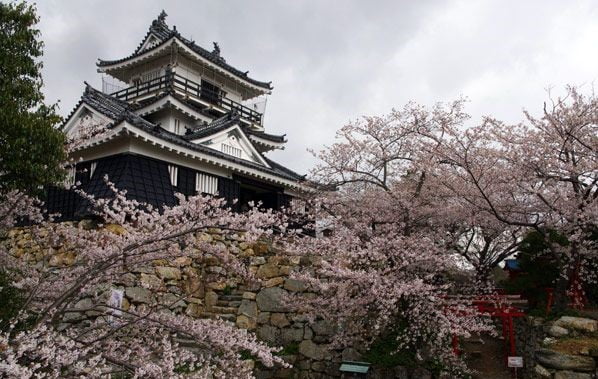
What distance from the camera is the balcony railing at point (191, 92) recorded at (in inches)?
676

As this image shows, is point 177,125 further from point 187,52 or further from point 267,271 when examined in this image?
point 267,271

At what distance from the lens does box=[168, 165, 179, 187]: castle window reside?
1311 centimetres

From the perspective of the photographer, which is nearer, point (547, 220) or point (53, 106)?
point (53, 106)

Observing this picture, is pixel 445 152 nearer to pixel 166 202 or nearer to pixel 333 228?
pixel 333 228

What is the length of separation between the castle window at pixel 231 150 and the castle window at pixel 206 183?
151cm

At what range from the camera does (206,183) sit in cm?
1411

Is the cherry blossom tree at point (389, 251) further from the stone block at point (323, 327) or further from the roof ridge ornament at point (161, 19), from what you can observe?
the roof ridge ornament at point (161, 19)

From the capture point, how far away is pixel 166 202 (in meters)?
12.4

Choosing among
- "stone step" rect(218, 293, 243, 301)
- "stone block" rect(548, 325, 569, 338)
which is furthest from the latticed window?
"stone block" rect(548, 325, 569, 338)

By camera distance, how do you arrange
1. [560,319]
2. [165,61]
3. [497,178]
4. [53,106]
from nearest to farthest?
[53,106], [560,319], [497,178], [165,61]

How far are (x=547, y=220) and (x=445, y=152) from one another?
2421 millimetres

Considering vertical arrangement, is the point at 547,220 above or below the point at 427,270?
above

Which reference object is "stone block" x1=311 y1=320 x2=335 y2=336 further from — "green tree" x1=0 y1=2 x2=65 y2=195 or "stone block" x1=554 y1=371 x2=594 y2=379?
"green tree" x1=0 y1=2 x2=65 y2=195

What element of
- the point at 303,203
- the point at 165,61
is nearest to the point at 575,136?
the point at 303,203
